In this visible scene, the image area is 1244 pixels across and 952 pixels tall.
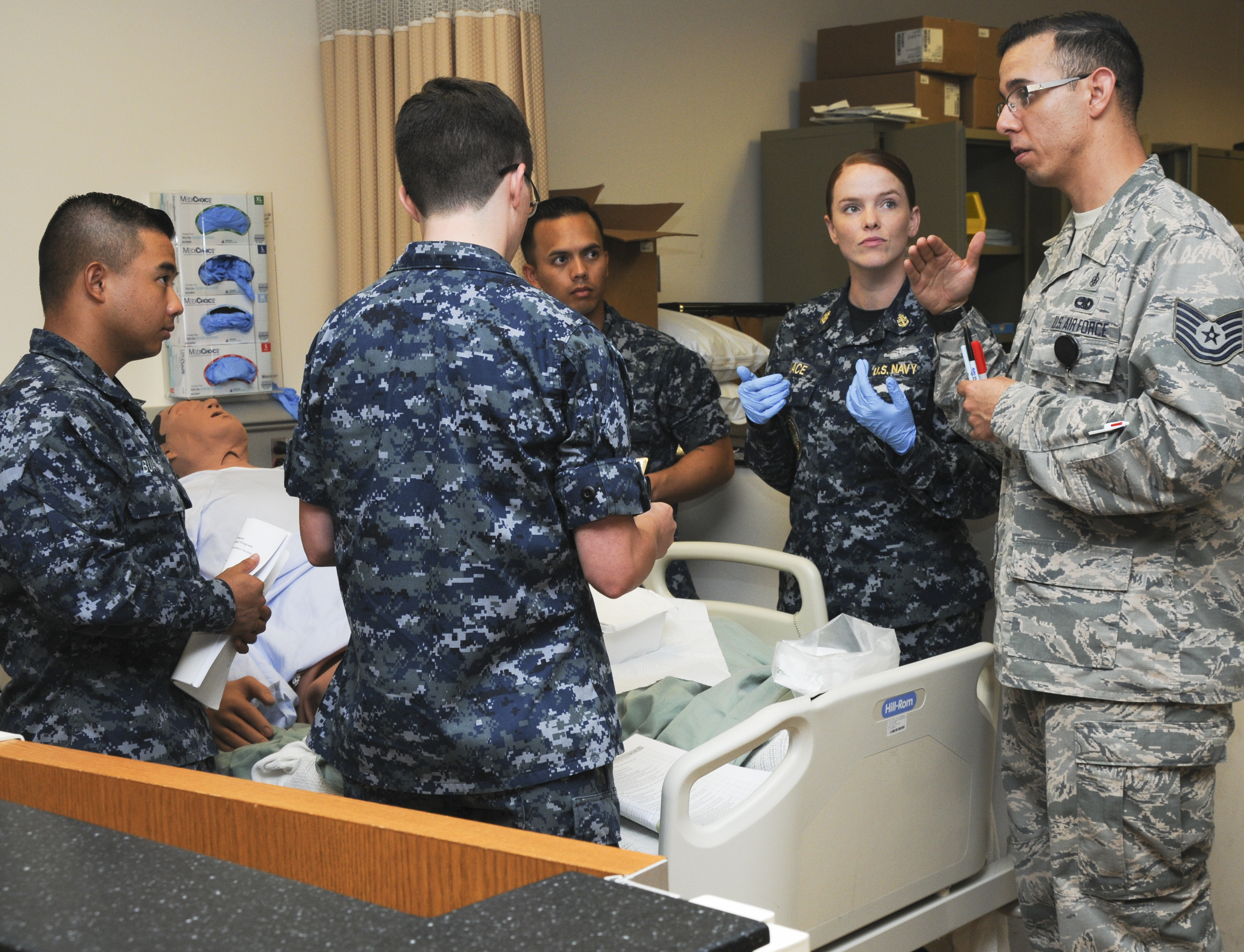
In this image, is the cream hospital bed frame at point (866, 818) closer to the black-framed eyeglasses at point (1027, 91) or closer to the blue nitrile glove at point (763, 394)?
the blue nitrile glove at point (763, 394)

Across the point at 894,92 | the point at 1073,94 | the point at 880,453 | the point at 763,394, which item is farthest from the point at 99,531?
the point at 894,92

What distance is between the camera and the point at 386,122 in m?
3.26

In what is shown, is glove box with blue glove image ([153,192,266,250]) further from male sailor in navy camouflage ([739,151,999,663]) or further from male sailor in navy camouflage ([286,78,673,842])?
male sailor in navy camouflage ([286,78,673,842])

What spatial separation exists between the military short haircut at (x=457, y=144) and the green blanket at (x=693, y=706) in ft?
3.17

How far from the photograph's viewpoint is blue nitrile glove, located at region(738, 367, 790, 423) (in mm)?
2402

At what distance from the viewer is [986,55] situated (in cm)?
445

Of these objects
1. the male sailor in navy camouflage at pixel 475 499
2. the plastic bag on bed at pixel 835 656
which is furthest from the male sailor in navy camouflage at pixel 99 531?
the plastic bag on bed at pixel 835 656

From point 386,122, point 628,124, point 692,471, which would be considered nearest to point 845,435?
point 692,471

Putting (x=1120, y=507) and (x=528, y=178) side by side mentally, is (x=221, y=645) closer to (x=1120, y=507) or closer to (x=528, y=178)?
(x=528, y=178)

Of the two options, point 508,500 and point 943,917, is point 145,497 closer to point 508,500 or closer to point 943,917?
point 508,500

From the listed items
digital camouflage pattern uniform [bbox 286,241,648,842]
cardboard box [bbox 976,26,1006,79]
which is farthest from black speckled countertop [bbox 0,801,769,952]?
cardboard box [bbox 976,26,1006,79]

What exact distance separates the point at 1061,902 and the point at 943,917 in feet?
0.82

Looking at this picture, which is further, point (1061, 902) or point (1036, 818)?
point (1036, 818)

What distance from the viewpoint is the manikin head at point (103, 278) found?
182 centimetres
